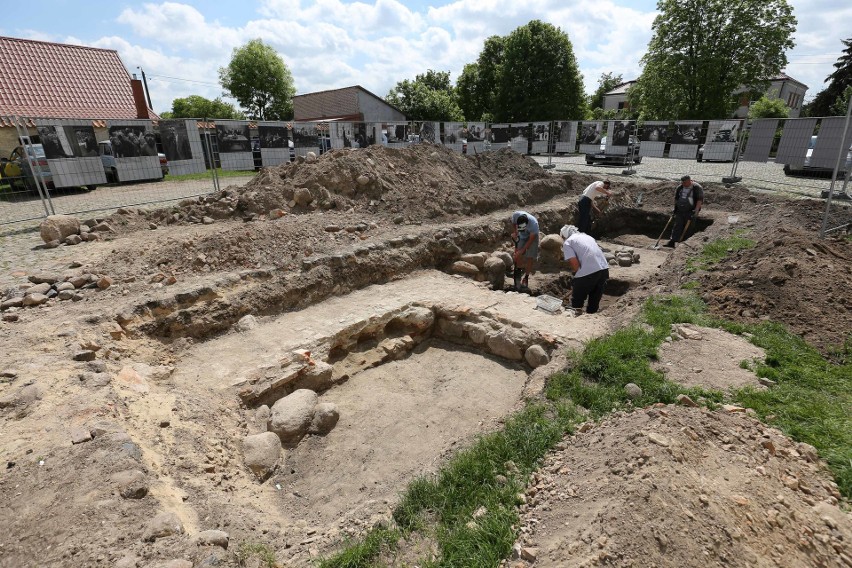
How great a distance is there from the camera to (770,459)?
3393mm

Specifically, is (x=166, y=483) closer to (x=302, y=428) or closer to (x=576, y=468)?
(x=302, y=428)

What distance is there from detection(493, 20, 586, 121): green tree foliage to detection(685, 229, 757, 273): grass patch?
28457mm

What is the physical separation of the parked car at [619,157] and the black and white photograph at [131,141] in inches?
773

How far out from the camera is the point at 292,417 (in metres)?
5.09

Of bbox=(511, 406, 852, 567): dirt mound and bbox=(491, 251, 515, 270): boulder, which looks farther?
bbox=(491, 251, 515, 270): boulder

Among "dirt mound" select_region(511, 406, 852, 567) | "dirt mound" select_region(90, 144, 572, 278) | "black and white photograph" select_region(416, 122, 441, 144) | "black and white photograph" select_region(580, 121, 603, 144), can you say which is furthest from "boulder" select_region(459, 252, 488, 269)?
"black and white photograph" select_region(580, 121, 603, 144)

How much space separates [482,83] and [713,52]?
691 inches

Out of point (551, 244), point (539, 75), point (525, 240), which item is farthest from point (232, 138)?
point (539, 75)

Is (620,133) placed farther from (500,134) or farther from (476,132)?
(476,132)

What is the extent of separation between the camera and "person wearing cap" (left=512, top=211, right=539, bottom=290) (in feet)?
30.7

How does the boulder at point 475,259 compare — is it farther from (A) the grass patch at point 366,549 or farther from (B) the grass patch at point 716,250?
(A) the grass patch at point 366,549

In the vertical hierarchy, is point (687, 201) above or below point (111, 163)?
below

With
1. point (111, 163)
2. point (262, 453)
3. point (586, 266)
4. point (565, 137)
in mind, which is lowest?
point (262, 453)

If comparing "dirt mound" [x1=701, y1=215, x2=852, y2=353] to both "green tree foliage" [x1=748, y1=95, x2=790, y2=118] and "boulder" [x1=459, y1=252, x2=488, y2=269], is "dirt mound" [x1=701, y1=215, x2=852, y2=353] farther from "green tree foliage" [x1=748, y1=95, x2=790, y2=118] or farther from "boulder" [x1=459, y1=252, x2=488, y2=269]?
"green tree foliage" [x1=748, y1=95, x2=790, y2=118]
